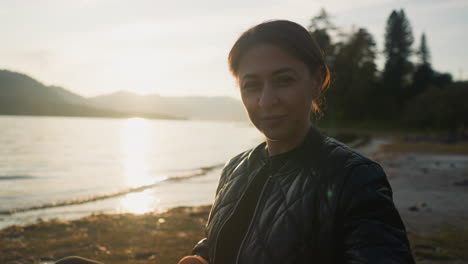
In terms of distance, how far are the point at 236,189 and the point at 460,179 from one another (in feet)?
50.5

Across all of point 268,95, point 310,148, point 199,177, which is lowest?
point 199,177

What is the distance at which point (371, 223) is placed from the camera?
1468mm

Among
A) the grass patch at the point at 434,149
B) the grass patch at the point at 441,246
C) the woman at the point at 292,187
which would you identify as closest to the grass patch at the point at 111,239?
the grass patch at the point at 441,246

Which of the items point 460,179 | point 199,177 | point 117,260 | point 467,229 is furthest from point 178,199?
point 460,179

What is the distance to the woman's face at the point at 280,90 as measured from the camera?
1.99m

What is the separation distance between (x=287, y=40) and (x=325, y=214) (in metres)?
0.97

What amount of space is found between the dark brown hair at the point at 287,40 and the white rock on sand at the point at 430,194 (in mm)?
6827

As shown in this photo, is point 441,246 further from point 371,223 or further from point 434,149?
point 434,149

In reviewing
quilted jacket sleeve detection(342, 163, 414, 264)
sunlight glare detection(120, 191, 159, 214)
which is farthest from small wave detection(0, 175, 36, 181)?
quilted jacket sleeve detection(342, 163, 414, 264)

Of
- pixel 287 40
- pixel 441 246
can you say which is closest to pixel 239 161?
pixel 287 40

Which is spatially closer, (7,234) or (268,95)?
(268,95)

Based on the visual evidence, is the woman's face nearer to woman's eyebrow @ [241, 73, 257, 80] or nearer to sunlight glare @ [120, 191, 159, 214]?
woman's eyebrow @ [241, 73, 257, 80]

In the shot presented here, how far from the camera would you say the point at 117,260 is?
20.3 feet

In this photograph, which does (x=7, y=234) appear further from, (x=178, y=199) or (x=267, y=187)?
(x=267, y=187)
